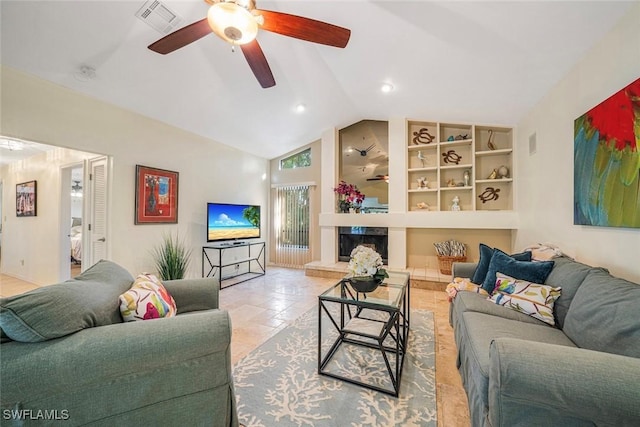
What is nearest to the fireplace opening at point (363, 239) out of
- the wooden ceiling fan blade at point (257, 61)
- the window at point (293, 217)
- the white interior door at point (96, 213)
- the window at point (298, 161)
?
the window at point (293, 217)

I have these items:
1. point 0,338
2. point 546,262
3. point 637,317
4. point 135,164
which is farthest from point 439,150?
point 0,338

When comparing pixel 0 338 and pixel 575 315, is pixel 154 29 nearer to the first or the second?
pixel 0 338

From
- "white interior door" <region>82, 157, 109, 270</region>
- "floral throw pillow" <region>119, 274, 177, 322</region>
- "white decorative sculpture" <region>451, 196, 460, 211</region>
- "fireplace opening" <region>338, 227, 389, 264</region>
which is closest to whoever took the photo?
"floral throw pillow" <region>119, 274, 177, 322</region>

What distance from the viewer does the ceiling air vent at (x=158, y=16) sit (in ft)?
6.33

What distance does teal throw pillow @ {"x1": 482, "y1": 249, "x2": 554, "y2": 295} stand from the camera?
1.93m

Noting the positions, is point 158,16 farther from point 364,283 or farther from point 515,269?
point 515,269

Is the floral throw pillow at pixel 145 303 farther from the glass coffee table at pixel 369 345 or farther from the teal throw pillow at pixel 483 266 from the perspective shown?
the teal throw pillow at pixel 483 266

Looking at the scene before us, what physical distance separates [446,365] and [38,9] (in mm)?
4071

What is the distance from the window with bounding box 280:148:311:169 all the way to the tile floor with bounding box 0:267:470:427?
2331 millimetres

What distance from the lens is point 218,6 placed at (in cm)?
148

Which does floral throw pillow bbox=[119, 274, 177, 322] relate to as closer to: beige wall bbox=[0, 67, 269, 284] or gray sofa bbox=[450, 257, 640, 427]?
gray sofa bbox=[450, 257, 640, 427]

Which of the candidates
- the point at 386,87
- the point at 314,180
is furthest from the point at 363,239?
the point at 386,87

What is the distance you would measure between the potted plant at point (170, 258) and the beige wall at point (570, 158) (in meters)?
4.27

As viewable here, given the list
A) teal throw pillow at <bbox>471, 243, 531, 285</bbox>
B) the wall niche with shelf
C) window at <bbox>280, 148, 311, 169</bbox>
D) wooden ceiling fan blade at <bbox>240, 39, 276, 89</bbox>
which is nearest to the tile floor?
teal throw pillow at <bbox>471, 243, 531, 285</bbox>
